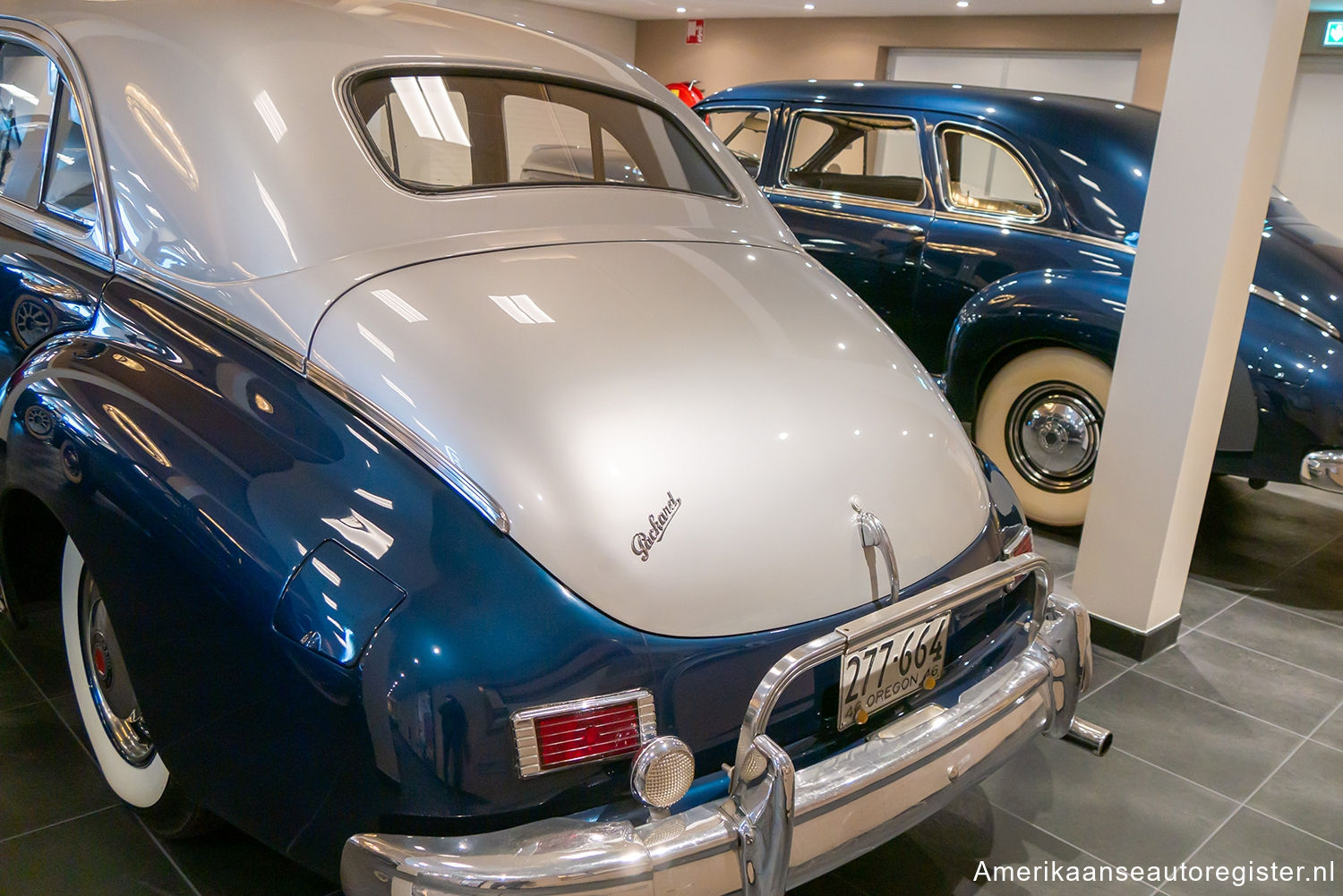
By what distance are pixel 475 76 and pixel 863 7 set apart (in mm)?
10963

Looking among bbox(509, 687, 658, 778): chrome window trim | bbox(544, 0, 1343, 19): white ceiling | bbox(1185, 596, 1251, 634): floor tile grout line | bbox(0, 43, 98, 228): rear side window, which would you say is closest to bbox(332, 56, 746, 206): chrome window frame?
bbox(0, 43, 98, 228): rear side window

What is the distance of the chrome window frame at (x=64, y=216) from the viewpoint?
2.02m

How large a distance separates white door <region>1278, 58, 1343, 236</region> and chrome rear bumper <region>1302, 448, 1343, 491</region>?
764 cm

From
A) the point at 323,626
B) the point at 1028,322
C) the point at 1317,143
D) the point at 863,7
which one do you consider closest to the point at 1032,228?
the point at 1028,322

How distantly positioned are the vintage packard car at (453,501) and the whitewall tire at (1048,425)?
78.0 inches

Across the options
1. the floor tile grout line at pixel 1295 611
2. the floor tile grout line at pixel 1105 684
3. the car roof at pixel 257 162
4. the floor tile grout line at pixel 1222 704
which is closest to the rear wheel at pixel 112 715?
the car roof at pixel 257 162

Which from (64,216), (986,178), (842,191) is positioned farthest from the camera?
(842,191)

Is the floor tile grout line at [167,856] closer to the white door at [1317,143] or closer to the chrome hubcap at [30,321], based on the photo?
the chrome hubcap at [30,321]

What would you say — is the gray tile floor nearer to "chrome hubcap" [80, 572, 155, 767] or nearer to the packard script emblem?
"chrome hubcap" [80, 572, 155, 767]

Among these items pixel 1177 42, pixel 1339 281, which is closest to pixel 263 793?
pixel 1177 42

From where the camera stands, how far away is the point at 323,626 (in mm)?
1411

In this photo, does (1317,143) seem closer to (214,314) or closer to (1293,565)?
(1293,565)

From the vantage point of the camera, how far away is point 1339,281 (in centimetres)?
376

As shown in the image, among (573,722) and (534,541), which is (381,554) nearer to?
(534,541)
